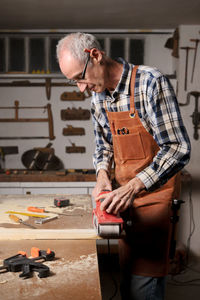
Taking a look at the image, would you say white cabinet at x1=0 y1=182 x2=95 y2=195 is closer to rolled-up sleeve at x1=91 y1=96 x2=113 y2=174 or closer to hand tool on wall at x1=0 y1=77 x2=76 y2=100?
hand tool on wall at x1=0 y1=77 x2=76 y2=100

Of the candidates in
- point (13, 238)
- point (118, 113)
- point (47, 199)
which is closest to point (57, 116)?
point (47, 199)

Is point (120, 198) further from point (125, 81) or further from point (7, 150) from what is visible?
point (7, 150)

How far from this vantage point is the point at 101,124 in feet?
6.73

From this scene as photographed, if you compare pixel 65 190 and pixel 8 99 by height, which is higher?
pixel 8 99

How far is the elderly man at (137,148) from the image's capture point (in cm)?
159

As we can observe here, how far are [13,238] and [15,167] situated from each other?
119 inches

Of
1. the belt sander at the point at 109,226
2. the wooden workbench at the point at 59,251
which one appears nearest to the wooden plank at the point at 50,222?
the wooden workbench at the point at 59,251

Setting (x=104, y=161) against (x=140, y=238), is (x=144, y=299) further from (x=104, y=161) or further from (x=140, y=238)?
(x=104, y=161)

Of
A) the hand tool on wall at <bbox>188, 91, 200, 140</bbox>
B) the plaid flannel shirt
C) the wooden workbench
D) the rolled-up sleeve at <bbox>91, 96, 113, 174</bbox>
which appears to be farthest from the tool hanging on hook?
the plaid flannel shirt

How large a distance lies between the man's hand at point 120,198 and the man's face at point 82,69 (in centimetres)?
54

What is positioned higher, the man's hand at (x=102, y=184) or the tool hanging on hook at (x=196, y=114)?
the tool hanging on hook at (x=196, y=114)

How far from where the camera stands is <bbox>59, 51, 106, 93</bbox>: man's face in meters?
1.63

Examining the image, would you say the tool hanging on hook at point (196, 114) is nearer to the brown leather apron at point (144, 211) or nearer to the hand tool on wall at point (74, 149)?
the hand tool on wall at point (74, 149)

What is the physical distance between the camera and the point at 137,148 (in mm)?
1845
